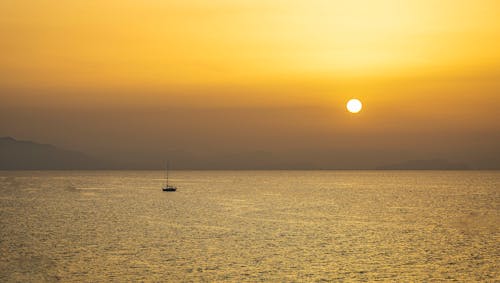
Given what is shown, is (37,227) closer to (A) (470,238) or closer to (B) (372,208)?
(A) (470,238)

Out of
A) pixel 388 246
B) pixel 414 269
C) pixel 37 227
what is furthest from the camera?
pixel 37 227

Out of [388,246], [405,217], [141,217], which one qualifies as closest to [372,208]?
[405,217]

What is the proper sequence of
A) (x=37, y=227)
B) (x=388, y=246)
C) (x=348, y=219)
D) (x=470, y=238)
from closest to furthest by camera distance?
(x=388, y=246), (x=470, y=238), (x=37, y=227), (x=348, y=219)

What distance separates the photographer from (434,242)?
85.4 meters

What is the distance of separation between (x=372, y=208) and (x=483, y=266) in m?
90.6

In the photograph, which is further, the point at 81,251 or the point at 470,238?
the point at 470,238

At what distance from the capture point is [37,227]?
105312 millimetres

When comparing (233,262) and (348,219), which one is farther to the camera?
(348,219)

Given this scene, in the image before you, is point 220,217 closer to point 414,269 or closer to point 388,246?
point 388,246

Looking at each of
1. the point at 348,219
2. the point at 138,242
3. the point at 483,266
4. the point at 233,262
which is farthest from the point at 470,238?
the point at 138,242

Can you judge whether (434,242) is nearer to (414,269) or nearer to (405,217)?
(414,269)

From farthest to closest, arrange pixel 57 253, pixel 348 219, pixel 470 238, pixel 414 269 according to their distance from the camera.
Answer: pixel 348 219, pixel 470 238, pixel 57 253, pixel 414 269

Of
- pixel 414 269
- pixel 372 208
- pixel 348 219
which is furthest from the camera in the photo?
pixel 372 208

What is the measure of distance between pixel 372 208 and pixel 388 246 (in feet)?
250
